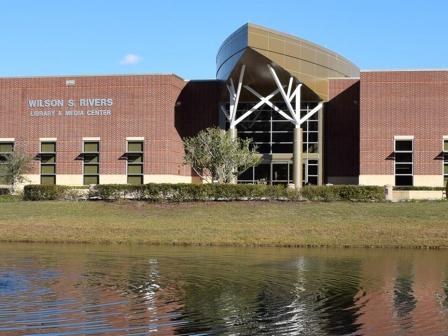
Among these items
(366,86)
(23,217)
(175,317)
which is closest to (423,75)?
(366,86)

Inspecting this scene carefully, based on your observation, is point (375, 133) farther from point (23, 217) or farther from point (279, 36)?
point (23, 217)

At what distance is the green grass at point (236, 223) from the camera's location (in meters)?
25.0

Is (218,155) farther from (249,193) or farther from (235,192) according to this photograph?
(249,193)

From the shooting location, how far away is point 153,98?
48.6 metres

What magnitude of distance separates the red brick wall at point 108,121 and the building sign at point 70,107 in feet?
0.77

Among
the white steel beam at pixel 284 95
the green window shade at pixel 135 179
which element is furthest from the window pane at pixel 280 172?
the green window shade at pixel 135 179

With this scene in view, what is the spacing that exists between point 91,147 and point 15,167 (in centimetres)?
597

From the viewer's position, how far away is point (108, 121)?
162 ft

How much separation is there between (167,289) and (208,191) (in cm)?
2056

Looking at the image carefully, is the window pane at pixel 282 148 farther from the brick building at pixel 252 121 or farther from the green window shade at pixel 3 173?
the green window shade at pixel 3 173

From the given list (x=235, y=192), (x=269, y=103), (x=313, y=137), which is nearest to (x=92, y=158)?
(x=269, y=103)

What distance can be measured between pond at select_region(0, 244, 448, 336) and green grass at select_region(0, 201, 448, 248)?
3763mm

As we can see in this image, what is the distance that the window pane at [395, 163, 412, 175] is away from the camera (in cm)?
4628

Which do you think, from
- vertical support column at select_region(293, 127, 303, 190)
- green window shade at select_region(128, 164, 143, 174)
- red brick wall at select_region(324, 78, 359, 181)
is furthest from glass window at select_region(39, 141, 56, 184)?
red brick wall at select_region(324, 78, 359, 181)
